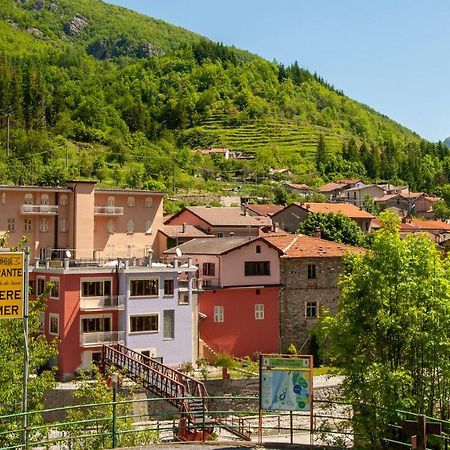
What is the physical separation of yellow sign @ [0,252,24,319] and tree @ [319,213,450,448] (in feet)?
28.8

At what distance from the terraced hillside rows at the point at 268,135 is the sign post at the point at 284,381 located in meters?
134

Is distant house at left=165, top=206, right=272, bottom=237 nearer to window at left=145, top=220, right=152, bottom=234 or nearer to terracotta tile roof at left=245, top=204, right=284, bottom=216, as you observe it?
window at left=145, top=220, right=152, bottom=234

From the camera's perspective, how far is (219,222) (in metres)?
62.2

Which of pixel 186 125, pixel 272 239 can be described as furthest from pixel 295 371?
pixel 186 125

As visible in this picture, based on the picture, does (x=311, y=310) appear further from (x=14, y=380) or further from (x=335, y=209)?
(x=335, y=209)

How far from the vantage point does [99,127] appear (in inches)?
5591

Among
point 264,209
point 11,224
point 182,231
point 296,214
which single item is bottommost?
point 11,224

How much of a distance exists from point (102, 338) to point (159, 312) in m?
3.38

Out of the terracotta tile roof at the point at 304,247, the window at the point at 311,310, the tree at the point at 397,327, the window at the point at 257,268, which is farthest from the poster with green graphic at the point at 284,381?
the window at the point at 311,310

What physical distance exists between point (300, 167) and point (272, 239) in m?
96.0

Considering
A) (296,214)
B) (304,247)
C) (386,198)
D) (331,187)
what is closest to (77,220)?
(304,247)

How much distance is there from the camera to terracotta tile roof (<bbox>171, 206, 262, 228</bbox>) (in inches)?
2449

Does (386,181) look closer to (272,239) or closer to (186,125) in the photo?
(186,125)

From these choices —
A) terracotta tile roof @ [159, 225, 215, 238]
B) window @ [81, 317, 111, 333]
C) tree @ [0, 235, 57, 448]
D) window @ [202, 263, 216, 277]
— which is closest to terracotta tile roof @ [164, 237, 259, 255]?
window @ [202, 263, 216, 277]
